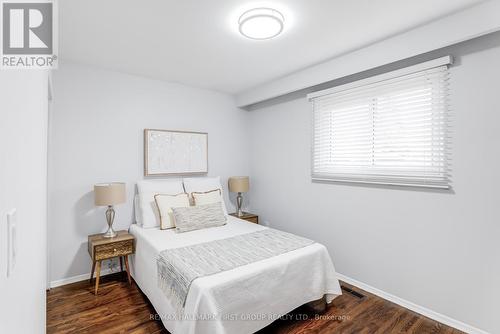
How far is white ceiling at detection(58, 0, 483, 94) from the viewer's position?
1919 millimetres

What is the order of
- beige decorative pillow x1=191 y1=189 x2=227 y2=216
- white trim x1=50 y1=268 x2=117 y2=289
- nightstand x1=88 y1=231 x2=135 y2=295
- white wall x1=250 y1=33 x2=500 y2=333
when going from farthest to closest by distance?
beige decorative pillow x1=191 y1=189 x2=227 y2=216, white trim x1=50 y1=268 x2=117 y2=289, nightstand x1=88 y1=231 x2=135 y2=295, white wall x1=250 y1=33 x2=500 y2=333

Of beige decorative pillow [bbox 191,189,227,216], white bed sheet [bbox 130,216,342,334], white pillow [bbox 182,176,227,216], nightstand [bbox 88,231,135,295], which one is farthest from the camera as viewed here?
white pillow [bbox 182,176,227,216]

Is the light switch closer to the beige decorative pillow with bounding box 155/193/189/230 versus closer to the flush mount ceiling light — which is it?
the flush mount ceiling light

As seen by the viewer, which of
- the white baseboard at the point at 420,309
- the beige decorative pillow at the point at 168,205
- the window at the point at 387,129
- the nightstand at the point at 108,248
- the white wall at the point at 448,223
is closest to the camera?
the white wall at the point at 448,223

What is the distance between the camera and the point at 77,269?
3.01 m

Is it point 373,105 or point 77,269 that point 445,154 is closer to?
point 373,105

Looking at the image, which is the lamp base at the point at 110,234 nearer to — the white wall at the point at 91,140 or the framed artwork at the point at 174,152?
the white wall at the point at 91,140

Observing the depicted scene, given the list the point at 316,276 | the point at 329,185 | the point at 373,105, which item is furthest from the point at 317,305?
the point at 373,105

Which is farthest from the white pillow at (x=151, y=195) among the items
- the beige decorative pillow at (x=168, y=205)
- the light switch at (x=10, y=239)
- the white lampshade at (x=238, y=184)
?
the light switch at (x=10, y=239)

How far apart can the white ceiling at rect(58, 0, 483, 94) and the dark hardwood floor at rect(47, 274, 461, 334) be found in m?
2.57

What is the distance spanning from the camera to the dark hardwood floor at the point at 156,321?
2158 millimetres

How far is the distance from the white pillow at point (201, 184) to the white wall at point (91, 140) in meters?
0.65

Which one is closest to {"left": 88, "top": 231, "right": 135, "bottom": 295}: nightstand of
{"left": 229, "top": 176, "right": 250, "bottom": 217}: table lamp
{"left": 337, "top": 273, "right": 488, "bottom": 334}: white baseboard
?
{"left": 229, "top": 176, "right": 250, "bottom": 217}: table lamp

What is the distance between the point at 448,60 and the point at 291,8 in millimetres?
1422
